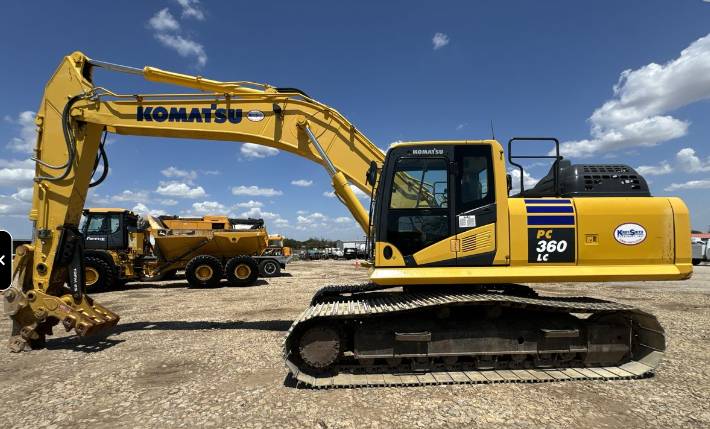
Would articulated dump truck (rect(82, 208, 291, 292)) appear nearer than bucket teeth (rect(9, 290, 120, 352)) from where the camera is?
No

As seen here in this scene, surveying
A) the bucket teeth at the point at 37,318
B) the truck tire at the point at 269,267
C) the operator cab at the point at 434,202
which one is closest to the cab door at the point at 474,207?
the operator cab at the point at 434,202

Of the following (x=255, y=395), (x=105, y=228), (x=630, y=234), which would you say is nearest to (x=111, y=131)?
(x=255, y=395)

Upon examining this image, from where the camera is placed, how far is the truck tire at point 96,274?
13.3m

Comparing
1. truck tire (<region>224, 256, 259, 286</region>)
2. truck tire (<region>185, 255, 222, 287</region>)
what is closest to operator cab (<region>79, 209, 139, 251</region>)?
truck tire (<region>185, 255, 222, 287</region>)

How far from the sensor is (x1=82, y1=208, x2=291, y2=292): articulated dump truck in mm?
13904

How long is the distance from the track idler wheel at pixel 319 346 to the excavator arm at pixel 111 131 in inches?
76.4

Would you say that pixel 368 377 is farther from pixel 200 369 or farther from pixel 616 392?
pixel 616 392

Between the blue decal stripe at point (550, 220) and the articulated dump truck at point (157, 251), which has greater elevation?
the blue decal stripe at point (550, 220)

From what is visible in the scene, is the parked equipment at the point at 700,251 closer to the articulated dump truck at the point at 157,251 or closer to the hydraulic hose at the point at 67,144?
the articulated dump truck at the point at 157,251

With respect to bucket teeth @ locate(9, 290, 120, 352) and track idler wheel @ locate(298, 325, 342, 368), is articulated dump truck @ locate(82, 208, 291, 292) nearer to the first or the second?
bucket teeth @ locate(9, 290, 120, 352)

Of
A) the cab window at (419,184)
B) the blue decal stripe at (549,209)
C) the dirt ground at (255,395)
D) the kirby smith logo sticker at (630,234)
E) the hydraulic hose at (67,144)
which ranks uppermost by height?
the hydraulic hose at (67,144)

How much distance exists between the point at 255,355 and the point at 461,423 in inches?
132

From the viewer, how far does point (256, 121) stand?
6793mm

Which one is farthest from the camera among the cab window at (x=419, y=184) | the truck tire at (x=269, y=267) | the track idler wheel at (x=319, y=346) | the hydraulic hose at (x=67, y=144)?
the truck tire at (x=269, y=267)
